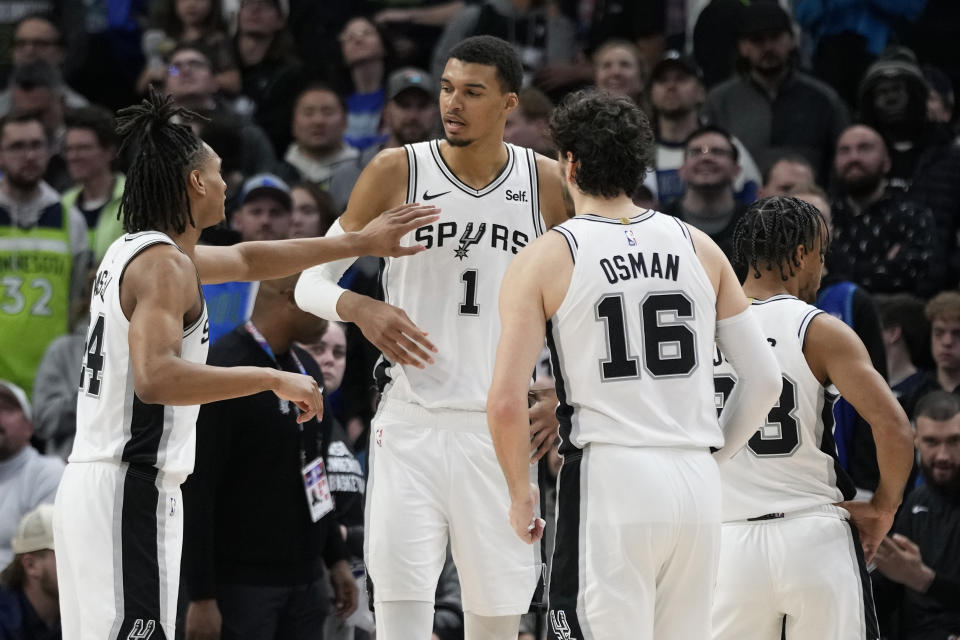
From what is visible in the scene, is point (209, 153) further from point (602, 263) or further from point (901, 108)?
point (901, 108)

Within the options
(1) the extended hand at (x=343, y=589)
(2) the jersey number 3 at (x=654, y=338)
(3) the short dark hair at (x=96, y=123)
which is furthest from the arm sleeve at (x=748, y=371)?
(3) the short dark hair at (x=96, y=123)

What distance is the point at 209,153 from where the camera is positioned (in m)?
5.34

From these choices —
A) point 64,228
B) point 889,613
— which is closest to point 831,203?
point 889,613

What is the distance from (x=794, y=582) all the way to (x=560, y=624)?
1.11m

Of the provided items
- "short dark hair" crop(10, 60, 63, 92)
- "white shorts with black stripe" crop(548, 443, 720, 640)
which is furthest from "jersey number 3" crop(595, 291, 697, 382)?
"short dark hair" crop(10, 60, 63, 92)

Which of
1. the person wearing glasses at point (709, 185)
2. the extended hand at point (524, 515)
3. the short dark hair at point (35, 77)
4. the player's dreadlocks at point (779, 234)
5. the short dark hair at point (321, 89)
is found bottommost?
the extended hand at point (524, 515)

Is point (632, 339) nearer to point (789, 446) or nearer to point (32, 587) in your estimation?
point (789, 446)

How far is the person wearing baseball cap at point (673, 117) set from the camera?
33.1 ft

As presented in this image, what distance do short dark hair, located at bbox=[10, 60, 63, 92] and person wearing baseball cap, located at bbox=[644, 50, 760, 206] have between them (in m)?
4.97

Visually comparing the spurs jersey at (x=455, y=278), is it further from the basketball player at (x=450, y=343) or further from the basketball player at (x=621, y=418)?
the basketball player at (x=621, y=418)

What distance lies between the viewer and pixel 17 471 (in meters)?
8.30

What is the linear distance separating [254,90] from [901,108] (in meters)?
5.28

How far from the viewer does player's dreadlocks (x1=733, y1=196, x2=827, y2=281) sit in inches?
215

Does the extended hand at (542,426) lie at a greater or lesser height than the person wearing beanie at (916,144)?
lesser
